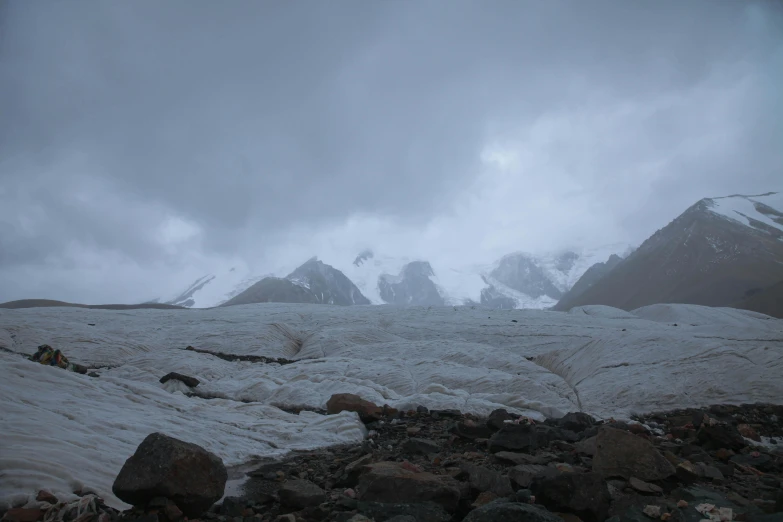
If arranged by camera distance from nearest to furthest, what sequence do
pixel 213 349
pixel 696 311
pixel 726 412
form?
pixel 726 412, pixel 213 349, pixel 696 311

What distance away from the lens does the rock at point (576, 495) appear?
13.9ft

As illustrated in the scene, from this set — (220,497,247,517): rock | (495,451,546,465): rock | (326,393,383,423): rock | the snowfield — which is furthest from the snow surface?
(220,497,247,517): rock

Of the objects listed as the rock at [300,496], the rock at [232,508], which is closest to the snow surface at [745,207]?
the rock at [300,496]

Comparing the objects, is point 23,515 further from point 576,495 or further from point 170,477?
point 576,495

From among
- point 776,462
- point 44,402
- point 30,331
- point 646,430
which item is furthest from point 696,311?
point 30,331

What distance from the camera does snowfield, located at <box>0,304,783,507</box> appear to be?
5.93 meters

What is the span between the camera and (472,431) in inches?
312

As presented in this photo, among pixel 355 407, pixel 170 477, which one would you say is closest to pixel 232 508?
pixel 170 477

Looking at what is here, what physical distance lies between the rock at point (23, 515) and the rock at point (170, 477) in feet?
1.86

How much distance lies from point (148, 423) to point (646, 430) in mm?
9302

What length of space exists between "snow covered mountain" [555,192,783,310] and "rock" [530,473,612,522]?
301ft

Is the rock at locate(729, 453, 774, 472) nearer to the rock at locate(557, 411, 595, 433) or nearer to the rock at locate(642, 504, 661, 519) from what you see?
the rock at locate(557, 411, 595, 433)

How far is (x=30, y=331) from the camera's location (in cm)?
1616

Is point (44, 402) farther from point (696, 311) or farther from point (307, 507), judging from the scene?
point (696, 311)
